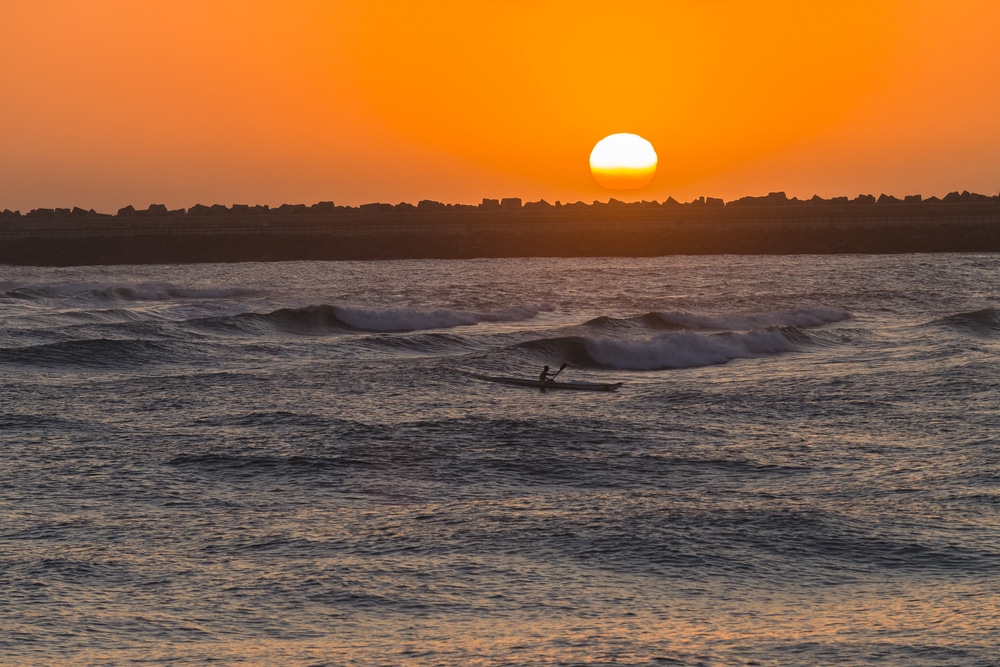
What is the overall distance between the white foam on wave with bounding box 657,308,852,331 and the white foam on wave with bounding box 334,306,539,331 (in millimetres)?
6765

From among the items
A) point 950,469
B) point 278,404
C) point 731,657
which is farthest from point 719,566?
point 278,404

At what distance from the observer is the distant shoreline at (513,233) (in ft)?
425

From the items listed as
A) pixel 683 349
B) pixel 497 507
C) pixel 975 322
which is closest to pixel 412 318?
pixel 683 349

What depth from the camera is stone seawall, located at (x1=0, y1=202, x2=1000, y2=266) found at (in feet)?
424

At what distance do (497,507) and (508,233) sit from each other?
122 meters

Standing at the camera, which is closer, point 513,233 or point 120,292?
point 120,292

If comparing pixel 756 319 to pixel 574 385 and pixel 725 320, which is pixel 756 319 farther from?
pixel 574 385

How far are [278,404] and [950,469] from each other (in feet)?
40.9

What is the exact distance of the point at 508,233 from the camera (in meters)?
136

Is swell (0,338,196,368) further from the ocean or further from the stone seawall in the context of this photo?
the stone seawall

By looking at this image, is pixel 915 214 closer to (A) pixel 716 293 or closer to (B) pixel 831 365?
(A) pixel 716 293

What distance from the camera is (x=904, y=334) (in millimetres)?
40594

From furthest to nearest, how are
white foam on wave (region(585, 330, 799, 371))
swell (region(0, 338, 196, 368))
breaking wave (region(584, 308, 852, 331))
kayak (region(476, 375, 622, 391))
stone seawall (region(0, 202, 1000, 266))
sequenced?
stone seawall (region(0, 202, 1000, 266))
breaking wave (region(584, 308, 852, 331))
white foam on wave (region(585, 330, 799, 371))
swell (region(0, 338, 196, 368))
kayak (region(476, 375, 622, 391))

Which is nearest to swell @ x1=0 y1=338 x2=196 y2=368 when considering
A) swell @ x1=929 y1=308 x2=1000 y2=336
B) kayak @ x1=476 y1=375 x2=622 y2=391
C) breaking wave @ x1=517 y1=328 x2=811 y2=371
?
breaking wave @ x1=517 y1=328 x2=811 y2=371
